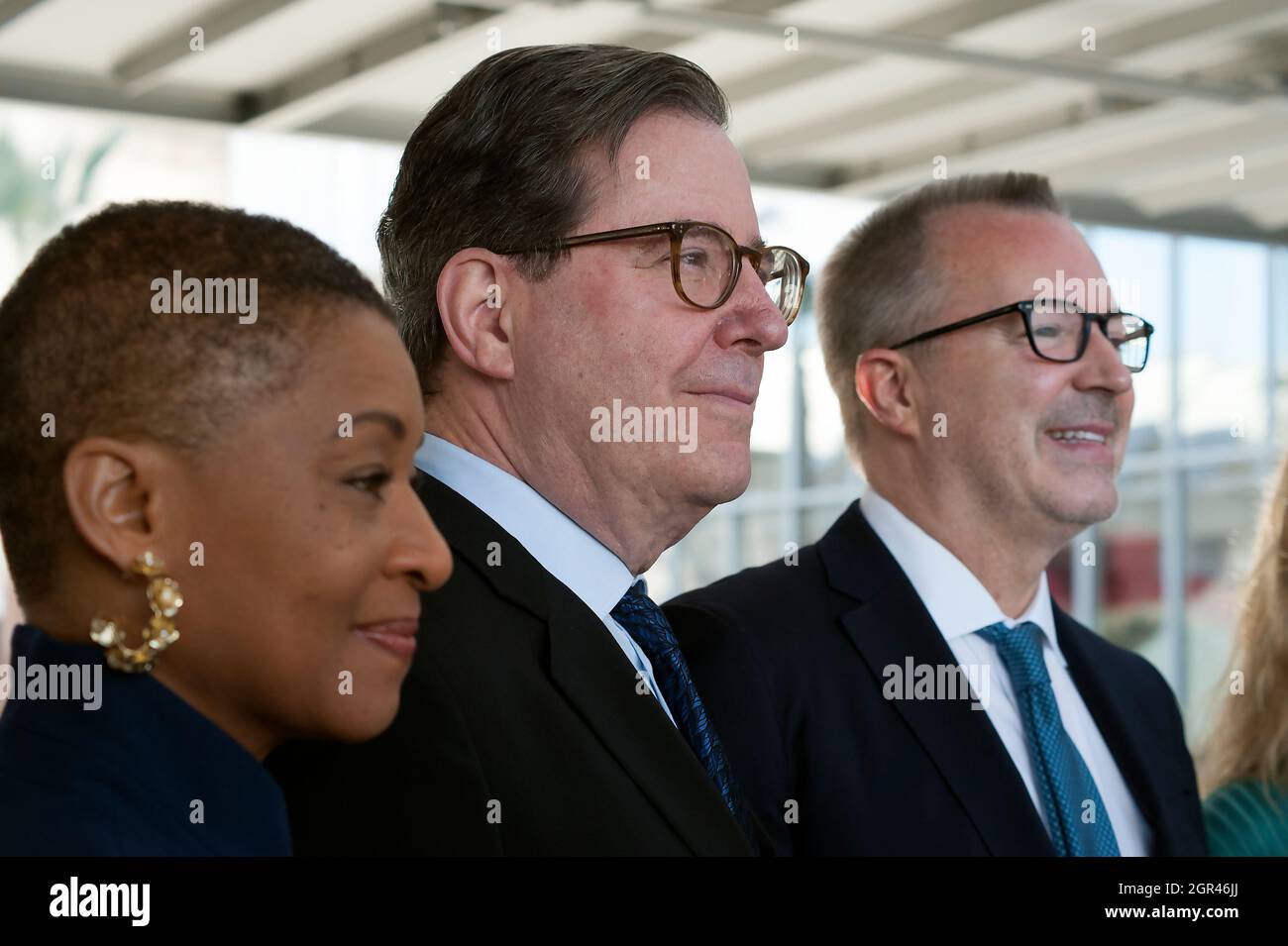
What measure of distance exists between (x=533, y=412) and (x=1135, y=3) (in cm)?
439

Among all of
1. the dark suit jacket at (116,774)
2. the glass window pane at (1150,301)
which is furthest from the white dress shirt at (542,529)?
the glass window pane at (1150,301)

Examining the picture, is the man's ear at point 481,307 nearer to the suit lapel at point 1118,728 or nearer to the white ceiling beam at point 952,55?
the suit lapel at point 1118,728

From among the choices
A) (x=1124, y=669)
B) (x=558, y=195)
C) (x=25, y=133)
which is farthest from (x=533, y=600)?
(x=25, y=133)

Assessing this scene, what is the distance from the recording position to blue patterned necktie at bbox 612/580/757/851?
176 cm

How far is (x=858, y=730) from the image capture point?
229 cm

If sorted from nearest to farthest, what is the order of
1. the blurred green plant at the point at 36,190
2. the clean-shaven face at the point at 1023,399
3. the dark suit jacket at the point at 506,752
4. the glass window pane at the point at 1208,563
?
the dark suit jacket at the point at 506,752 → the clean-shaven face at the point at 1023,399 → the glass window pane at the point at 1208,563 → the blurred green plant at the point at 36,190

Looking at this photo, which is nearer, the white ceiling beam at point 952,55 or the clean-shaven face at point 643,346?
the clean-shaven face at point 643,346

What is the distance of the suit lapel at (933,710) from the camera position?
221 cm

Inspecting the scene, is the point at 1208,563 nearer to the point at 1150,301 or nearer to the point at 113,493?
the point at 1150,301

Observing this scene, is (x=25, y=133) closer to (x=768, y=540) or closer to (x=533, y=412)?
(x=768, y=540)

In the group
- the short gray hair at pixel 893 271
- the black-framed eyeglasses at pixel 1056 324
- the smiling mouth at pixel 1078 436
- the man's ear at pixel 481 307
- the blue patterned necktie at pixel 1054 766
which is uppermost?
the short gray hair at pixel 893 271

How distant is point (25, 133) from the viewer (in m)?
23.8

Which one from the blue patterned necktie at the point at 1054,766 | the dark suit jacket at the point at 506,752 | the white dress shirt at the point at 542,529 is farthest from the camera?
the blue patterned necktie at the point at 1054,766

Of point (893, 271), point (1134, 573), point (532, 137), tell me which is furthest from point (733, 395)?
point (1134, 573)
